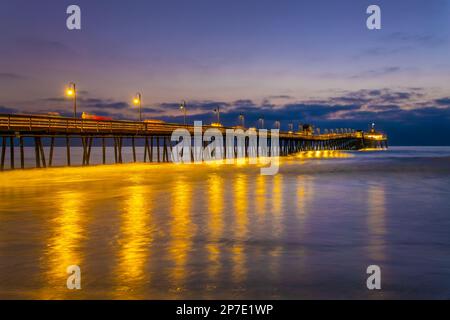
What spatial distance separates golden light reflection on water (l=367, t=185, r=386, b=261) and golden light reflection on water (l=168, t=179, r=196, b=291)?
3.32 metres

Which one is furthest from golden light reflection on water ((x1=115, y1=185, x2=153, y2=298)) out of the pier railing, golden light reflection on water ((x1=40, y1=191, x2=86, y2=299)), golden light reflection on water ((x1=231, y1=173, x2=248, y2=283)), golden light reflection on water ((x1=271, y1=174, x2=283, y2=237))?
the pier railing

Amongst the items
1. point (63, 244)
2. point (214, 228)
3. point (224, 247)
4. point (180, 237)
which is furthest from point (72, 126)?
point (224, 247)

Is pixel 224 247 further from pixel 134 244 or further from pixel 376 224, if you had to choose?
pixel 376 224

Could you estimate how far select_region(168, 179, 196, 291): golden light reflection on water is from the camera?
7.92m

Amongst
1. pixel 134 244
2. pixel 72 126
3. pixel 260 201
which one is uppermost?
pixel 72 126

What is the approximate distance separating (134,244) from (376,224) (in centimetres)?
607

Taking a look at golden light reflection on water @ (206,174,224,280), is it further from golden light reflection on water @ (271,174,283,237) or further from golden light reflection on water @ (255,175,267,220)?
golden light reflection on water @ (271,174,283,237)

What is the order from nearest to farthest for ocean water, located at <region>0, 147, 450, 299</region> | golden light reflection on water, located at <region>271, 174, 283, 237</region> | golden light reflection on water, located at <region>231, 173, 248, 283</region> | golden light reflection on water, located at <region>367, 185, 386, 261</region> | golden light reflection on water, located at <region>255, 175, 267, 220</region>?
ocean water, located at <region>0, 147, 450, 299</region> → golden light reflection on water, located at <region>231, 173, 248, 283</region> → golden light reflection on water, located at <region>367, 185, 386, 261</region> → golden light reflection on water, located at <region>271, 174, 283, 237</region> → golden light reflection on water, located at <region>255, 175, 267, 220</region>

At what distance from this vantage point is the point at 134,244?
1044 centimetres

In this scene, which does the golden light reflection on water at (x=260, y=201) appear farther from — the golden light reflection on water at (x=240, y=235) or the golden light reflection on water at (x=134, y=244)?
the golden light reflection on water at (x=134, y=244)

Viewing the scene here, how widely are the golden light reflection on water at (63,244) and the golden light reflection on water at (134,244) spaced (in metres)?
0.76

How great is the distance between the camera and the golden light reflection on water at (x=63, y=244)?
7.67 m
